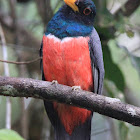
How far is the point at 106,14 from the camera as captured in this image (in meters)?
3.64

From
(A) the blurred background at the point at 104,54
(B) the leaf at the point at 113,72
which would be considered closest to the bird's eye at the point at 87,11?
(A) the blurred background at the point at 104,54

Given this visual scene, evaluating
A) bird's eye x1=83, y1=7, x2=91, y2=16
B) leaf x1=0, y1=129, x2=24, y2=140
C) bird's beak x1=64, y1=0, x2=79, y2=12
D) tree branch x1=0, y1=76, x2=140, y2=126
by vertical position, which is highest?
bird's beak x1=64, y1=0, x2=79, y2=12

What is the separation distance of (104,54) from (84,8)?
0.71 meters

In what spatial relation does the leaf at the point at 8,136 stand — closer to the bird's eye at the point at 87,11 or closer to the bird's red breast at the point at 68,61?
the bird's red breast at the point at 68,61

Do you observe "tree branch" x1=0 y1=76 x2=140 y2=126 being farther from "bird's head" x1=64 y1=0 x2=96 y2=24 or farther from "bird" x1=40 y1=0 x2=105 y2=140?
"bird's head" x1=64 y1=0 x2=96 y2=24

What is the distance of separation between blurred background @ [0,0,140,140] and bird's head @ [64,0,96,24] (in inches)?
21.0

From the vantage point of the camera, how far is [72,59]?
9.08ft

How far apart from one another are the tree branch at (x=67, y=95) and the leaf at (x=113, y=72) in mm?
1234

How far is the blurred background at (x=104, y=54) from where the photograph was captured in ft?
11.5

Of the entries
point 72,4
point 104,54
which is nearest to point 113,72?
point 104,54

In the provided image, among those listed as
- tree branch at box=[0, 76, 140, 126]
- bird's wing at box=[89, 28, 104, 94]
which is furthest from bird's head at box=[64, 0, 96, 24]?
tree branch at box=[0, 76, 140, 126]

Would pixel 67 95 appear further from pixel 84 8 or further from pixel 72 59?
pixel 84 8

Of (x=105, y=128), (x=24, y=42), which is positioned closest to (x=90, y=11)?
(x=105, y=128)

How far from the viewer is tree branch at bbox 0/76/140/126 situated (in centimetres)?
214
